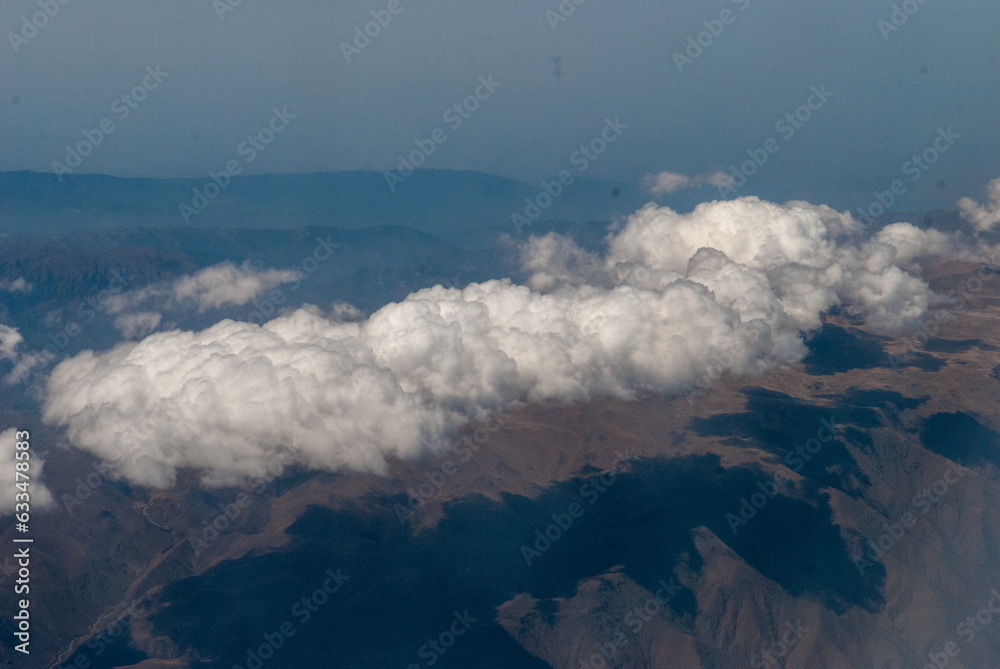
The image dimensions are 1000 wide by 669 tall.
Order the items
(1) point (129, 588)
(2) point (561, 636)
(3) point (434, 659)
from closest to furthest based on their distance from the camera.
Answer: (3) point (434, 659)
(2) point (561, 636)
(1) point (129, 588)

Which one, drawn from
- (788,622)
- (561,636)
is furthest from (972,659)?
(561,636)

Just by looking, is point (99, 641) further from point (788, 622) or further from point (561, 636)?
point (788, 622)

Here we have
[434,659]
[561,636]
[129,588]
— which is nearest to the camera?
[434,659]

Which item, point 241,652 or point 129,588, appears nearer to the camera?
point 241,652

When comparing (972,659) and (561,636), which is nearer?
(561,636)

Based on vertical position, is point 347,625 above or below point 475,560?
below

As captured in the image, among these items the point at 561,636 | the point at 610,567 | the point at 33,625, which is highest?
the point at 610,567

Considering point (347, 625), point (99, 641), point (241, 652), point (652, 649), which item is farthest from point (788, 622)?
point (99, 641)

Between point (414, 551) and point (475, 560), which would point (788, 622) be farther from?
point (414, 551)

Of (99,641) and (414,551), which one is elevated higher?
(414,551)
